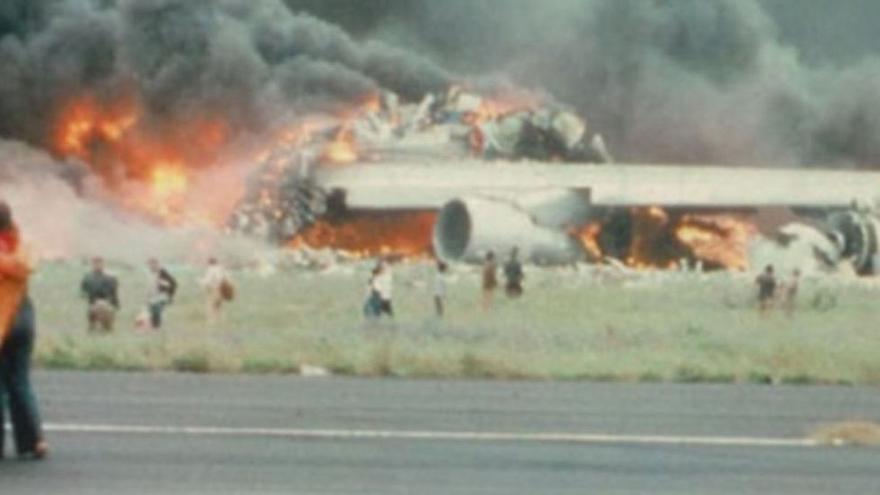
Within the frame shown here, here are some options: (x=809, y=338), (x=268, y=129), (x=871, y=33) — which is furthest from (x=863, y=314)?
(x=268, y=129)

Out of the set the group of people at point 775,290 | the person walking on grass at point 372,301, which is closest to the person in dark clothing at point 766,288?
the group of people at point 775,290

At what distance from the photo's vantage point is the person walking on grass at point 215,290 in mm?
38625

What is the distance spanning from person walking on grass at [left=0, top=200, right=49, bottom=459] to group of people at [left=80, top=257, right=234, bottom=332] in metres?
18.1

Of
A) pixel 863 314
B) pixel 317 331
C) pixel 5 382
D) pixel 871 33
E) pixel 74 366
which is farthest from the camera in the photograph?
pixel 871 33

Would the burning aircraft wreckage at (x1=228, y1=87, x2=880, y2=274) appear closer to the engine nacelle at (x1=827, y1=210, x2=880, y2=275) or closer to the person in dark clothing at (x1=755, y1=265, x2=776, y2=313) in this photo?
the engine nacelle at (x1=827, y1=210, x2=880, y2=275)

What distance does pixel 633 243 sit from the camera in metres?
41.8

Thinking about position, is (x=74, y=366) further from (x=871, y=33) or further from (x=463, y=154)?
(x=871, y=33)

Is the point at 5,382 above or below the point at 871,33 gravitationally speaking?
below

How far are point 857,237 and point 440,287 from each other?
18.9 ft

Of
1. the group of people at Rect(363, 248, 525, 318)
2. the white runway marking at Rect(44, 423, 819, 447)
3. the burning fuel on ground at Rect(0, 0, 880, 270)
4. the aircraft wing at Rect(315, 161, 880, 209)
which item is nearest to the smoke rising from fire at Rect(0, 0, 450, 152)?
the burning fuel on ground at Rect(0, 0, 880, 270)

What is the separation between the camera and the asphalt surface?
1725 cm

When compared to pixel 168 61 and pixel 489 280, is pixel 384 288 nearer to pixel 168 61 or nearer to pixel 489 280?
pixel 489 280

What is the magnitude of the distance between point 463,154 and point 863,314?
5.61 meters

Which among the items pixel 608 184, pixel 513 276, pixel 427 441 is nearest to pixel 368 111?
pixel 608 184
